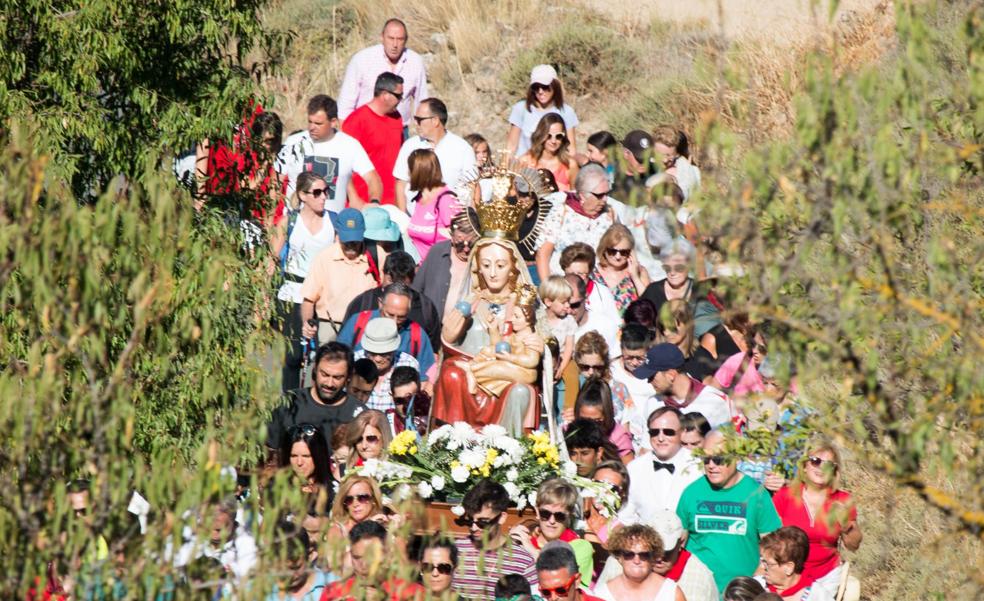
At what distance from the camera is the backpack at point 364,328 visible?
1375 centimetres

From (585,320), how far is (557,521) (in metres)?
3.38

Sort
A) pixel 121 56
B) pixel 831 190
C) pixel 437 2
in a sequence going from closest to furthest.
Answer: pixel 831 190, pixel 121 56, pixel 437 2

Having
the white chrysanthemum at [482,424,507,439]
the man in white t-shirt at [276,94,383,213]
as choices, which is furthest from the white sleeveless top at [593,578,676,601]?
the man in white t-shirt at [276,94,383,213]

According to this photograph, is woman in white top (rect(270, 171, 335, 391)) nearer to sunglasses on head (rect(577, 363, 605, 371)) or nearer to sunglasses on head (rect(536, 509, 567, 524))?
sunglasses on head (rect(577, 363, 605, 371))

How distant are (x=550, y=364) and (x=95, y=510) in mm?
6454

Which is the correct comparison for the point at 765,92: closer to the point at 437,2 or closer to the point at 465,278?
the point at 437,2

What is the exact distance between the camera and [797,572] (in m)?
10.7

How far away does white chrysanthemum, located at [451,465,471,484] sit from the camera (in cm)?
1159

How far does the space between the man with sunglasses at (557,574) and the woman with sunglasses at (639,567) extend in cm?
35

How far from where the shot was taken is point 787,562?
420 inches

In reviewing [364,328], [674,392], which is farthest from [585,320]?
[364,328]

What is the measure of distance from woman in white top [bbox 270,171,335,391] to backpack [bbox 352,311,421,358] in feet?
2.86

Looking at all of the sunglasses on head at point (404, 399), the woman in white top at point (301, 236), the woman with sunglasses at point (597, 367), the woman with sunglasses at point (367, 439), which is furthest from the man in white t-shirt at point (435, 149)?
the woman with sunglasses at point (367, 439)

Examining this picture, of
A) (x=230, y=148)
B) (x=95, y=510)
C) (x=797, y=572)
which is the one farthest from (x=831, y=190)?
(x=230, y=148)
